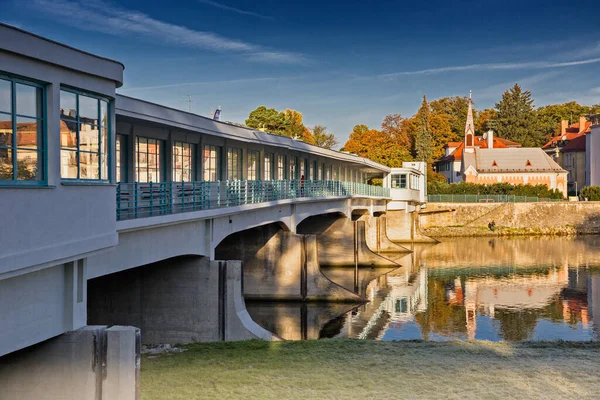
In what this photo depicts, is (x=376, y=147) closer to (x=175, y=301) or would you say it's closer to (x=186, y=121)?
(x=186, y=121)

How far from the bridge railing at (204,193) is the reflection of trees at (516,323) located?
1101 centimetres

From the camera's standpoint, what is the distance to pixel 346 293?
118 feet

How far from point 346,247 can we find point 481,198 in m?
41.4

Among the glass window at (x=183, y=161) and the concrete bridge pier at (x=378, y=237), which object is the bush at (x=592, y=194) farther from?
the glass window at (x=183, y=161)

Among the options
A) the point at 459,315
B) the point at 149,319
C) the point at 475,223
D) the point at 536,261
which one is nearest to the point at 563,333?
the point at 459,315

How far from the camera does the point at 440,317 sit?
32.9 m

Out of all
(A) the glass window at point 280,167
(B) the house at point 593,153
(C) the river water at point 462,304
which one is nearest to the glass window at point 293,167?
(A) the glass window at point 280,167

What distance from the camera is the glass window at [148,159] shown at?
2475 cm

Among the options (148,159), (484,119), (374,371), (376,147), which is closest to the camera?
(374,371)

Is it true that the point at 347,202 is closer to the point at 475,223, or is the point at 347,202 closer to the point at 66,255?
the point at 475,223

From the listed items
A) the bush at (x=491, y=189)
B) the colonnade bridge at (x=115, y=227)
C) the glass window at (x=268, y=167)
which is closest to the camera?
the colonnade bridge at (x=115, y=227)

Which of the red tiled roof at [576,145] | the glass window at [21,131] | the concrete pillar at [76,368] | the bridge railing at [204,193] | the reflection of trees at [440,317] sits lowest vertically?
the reflection of trees at [440,317]

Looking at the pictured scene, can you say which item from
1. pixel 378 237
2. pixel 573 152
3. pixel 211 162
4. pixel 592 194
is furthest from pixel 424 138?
pixel 211 162

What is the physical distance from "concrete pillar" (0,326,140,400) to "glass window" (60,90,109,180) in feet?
9.78
